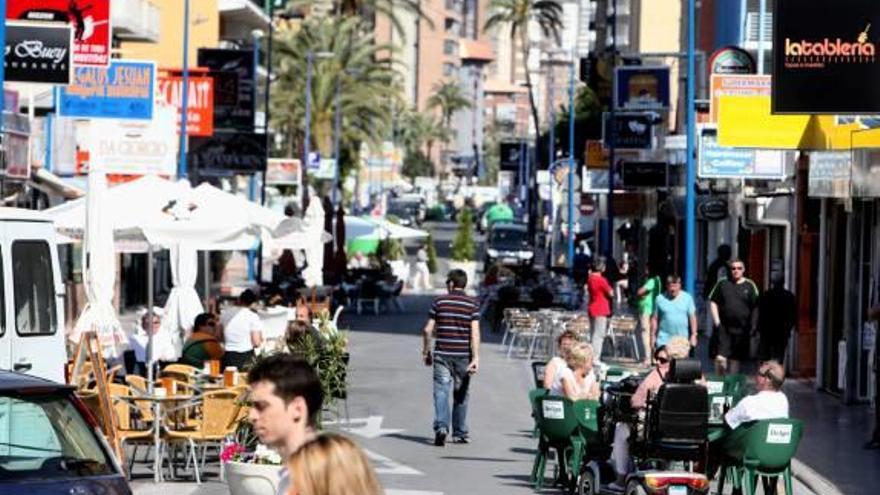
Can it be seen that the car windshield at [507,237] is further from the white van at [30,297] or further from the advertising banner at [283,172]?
the white van at [30,297]

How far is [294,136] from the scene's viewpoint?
331 ft

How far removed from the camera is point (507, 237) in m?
90.4

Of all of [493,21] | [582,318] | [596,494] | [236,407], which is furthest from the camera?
[493,21]

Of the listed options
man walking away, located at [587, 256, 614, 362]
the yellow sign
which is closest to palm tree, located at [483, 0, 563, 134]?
man walking away, located at [587, 256, 614, 362]

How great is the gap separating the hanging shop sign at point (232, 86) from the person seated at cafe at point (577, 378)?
40898 mm

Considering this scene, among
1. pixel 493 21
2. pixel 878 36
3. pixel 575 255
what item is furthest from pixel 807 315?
pixel 493 21

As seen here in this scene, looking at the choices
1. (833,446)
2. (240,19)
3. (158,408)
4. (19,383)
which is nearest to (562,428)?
(158,408)

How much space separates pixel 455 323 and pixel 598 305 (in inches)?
602

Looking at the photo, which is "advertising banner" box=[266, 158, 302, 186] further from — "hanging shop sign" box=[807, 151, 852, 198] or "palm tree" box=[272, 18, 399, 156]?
"hanging shop sign" box=[807, 151, 852, 198]

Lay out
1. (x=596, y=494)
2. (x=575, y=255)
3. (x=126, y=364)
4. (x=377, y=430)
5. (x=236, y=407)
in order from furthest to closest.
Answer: (x=575, y=255)
(x=126, y=364)
(x=377, y=430)
(x=236, y=407)
(x=596, y=494)

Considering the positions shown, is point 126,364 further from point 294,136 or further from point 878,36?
point 294,136

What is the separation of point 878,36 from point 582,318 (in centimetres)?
1504

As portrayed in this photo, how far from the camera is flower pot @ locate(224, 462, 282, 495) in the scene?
14.7 metres

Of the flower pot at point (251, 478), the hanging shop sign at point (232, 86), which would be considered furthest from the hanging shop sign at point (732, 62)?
the flower pot at point (251, 478)
